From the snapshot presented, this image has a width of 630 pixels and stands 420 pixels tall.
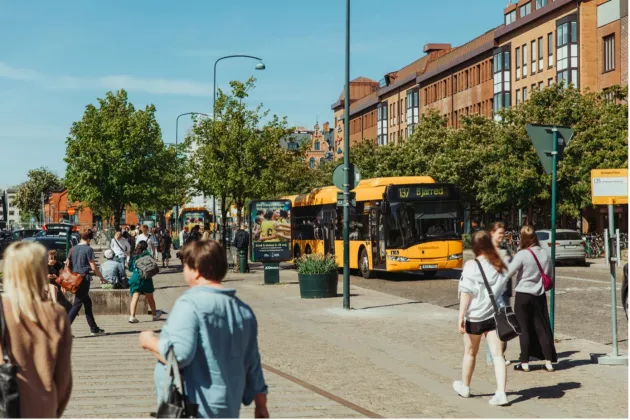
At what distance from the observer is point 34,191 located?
159625 mm

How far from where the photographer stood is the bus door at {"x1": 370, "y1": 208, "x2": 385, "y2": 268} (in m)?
29.9

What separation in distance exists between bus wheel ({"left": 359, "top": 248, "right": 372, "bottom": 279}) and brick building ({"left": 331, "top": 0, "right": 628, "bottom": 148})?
77.5 feet

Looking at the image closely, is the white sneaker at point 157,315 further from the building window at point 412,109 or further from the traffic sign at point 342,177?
the building window at point 412,109

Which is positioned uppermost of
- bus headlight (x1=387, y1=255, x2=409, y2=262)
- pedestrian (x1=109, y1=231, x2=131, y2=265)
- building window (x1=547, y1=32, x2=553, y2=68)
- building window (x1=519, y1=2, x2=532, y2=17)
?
building window (x1=519, y1=2, x2=532, y2=17)

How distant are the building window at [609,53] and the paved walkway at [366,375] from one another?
44896 millimetres

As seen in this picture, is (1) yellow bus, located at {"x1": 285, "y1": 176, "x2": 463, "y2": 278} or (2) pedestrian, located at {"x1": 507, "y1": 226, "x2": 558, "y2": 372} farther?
(1) yellow bus, located at {"x1": 285, "y1": 176, "x2": 463, "y2": 278}

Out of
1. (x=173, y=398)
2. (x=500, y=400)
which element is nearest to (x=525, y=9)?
(x=500, y=400)

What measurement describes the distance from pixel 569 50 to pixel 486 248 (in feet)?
187

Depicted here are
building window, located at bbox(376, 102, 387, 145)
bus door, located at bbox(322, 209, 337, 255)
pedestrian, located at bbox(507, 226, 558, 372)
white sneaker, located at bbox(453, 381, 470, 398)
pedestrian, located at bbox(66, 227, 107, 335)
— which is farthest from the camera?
building window, located at bbox(376, 102, 387, 145)

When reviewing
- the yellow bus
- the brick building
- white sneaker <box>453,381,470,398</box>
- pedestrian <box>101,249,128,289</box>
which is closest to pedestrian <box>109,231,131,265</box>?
pedestrian <box>101,249,128,289</box>

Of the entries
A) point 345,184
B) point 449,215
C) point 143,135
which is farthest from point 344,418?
point 143,135

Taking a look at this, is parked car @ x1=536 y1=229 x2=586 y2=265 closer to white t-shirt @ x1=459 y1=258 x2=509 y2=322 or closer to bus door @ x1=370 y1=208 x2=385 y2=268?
bus door @ x1=370 y1=208 x2=385 y2=268

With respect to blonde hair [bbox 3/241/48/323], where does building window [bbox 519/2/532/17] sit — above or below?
above

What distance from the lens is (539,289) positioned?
11.7 metres
